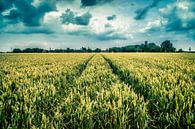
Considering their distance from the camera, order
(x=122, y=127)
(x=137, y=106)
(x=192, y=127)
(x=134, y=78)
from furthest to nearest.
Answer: (x=134, y=78), (x=137, y=106), (x=122, y=127), (x=192, y=127)

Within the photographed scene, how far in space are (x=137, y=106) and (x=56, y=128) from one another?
1680 millimetres

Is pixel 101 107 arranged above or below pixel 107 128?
above

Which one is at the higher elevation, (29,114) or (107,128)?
(29,114)

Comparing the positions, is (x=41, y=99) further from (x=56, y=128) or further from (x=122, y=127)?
(x=122, y=127)

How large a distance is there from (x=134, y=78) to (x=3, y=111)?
5863mm

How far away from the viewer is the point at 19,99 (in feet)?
16.3

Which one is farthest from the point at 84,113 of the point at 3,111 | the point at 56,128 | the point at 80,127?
the point at 3,111

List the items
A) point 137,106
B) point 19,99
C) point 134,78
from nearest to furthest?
point 137,106 < point 19,99 < point 134,78

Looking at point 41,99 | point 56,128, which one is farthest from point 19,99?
point 56,128

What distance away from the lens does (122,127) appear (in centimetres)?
380

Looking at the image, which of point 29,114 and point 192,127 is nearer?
point 192,127

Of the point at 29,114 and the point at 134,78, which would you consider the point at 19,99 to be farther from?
the point at 134,78

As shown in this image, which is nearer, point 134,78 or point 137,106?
point 137,106

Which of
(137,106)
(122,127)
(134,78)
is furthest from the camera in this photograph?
(134,78)
